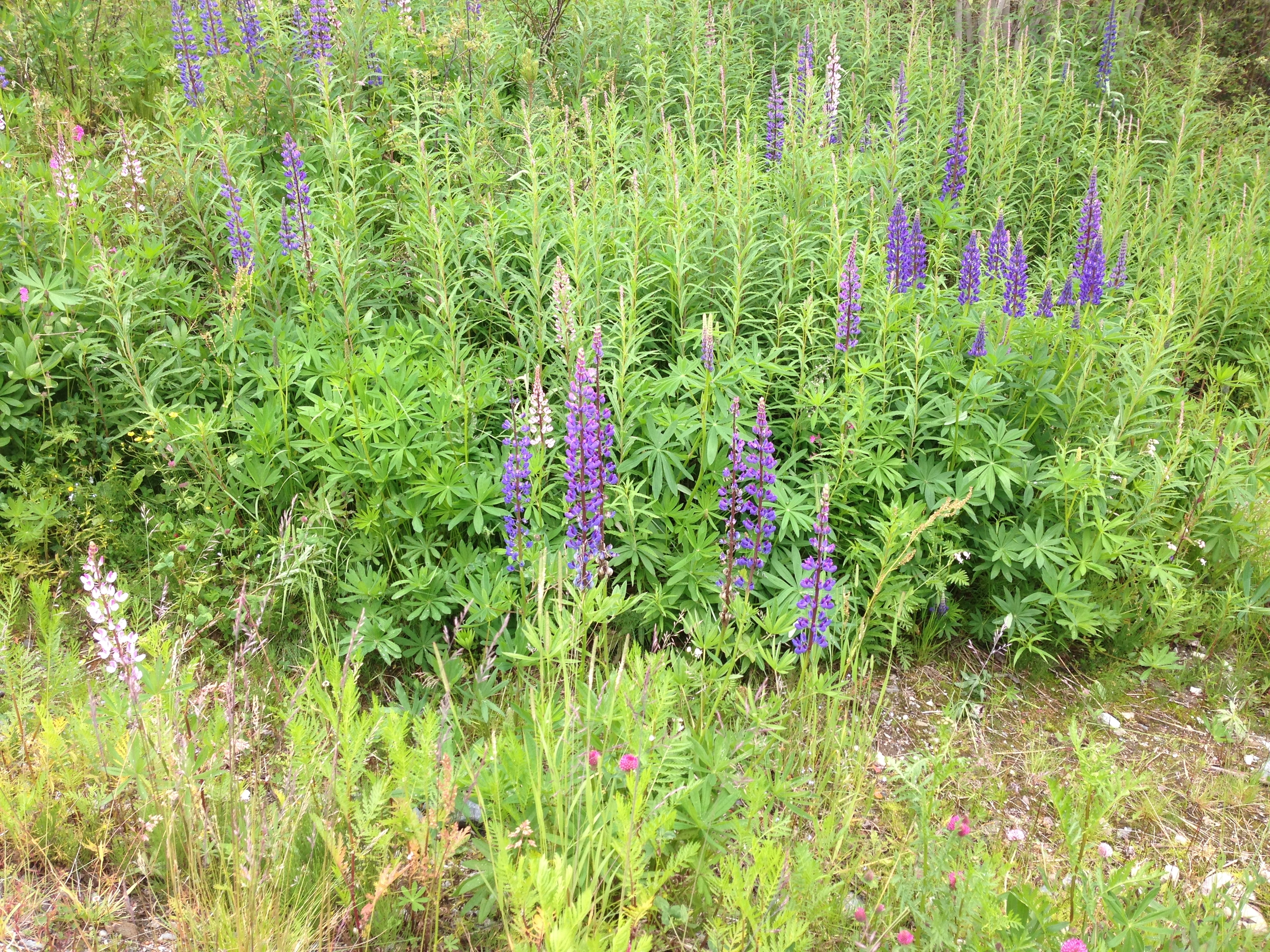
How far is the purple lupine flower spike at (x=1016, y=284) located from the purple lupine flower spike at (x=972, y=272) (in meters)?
0.13

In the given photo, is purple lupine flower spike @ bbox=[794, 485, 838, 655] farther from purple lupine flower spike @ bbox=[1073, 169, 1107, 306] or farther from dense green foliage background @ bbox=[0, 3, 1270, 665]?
purple lupine flower spike @ bbox=[1073, 169, 1107, 306]

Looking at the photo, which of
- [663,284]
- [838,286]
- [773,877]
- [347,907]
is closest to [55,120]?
[663,284]

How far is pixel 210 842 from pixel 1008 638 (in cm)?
321

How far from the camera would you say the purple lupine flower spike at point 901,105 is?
4992 millimetres

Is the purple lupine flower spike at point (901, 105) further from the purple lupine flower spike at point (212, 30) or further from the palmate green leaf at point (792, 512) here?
the purple lupine flower spike at point (212, 30)

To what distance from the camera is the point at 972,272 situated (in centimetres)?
409

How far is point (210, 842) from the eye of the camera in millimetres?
2316

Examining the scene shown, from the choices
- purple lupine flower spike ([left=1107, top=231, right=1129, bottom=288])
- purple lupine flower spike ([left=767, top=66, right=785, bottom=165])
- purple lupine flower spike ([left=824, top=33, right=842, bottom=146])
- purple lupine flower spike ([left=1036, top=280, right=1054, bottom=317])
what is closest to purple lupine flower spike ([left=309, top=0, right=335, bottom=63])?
purple lupine flower spike ([left=767, top=66, right=785, bottom=165])

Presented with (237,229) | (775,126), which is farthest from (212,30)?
(775,126)

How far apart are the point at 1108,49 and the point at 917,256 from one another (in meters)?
4.56

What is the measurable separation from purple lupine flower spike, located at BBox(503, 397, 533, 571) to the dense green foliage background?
0.27ft

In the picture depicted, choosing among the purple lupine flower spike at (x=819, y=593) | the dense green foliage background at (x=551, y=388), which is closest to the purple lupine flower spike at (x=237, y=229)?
the dense green foliage background at (x=551, y=388)

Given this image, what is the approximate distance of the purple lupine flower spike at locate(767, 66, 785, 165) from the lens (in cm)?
535

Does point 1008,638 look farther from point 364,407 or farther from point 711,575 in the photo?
point 364,407
